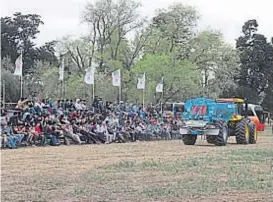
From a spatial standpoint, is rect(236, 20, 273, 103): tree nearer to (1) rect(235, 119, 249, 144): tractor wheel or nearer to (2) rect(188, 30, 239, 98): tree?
(2) rect(188, 30, 239, 98): tree

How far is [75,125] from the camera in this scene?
26422mm

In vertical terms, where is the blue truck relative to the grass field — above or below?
above

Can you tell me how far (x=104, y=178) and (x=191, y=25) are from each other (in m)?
48.6

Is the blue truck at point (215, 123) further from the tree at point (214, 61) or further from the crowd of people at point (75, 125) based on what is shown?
the tree at point (214, 61)

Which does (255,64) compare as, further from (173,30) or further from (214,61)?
(173,30)

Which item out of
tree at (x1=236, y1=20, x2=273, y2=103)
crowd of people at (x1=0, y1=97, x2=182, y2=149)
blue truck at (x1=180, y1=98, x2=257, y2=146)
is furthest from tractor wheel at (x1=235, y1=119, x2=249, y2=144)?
tree at (x1=236, y1=20, x2=273, y2=103)

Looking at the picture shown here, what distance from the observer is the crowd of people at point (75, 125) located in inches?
932

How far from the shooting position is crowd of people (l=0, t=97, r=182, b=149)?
77.7 ft

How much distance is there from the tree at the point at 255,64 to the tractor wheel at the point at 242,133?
1633 inches

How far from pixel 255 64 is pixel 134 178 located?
194 ft

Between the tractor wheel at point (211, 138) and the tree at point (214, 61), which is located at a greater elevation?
the tree at point (214, 61)

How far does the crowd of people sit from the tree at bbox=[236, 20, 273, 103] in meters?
36.9

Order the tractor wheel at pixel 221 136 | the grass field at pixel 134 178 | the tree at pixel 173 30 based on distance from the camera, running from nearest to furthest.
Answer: the grass field at pixel 134 178 → the tractor wheel at pixel 221 136 → the tree at pixel 173 30

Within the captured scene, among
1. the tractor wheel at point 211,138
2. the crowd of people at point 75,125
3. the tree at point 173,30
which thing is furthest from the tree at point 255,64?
the tractor wheel at point 211,138
